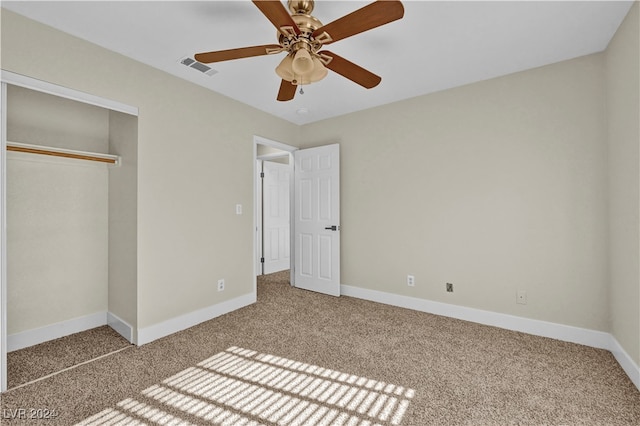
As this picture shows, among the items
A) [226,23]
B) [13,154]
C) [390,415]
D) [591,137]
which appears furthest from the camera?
[591,137]

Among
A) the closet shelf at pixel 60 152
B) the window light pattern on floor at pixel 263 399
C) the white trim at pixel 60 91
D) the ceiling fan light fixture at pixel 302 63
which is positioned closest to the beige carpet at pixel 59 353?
the window light pattern on floor at pixel 263 399

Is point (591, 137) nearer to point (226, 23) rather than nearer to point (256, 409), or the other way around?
point (226, 23)

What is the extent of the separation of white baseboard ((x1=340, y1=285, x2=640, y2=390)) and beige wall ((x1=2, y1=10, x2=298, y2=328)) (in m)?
1.76

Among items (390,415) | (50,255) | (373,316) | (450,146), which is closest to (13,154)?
(50,255)

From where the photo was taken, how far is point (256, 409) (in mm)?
1736

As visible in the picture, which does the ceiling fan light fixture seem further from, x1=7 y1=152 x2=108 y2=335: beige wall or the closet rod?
x1=7 y1=152 x2=108 y2=335: beige wall

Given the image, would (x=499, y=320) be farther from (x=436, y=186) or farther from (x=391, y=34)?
(x=391, y=34)

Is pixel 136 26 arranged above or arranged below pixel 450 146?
above

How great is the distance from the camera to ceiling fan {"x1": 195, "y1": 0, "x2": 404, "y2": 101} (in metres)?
1.39

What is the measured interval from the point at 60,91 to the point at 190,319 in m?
2.23

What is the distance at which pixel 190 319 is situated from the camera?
2980 mm

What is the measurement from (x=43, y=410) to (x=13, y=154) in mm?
1919

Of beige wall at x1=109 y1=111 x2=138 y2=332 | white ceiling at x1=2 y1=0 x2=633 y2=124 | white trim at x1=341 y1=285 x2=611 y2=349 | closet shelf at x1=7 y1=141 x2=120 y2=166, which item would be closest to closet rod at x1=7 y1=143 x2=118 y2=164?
closet shelf at x1=7 y1=141 x2=120 y2=166

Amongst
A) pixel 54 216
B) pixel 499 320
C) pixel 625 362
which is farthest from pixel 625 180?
pixel 54 216
